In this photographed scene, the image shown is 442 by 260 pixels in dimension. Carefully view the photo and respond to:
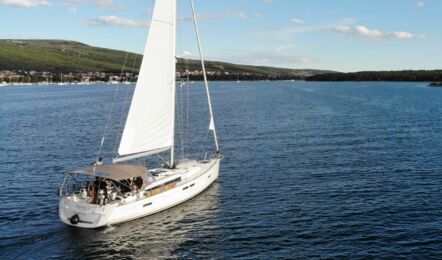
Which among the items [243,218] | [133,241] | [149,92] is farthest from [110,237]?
[149,92]

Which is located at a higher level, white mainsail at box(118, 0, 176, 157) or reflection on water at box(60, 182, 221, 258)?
white mainsail at box(118, 0, 176, 157)

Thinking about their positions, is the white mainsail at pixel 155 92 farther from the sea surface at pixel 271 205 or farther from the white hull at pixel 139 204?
the white hull at pixel 139 204

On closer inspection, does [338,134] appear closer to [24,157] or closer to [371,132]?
[371,132]

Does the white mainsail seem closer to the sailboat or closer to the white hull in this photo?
the sailboat

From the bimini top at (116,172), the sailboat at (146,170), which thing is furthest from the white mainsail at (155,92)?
the bimini top at (116,172)

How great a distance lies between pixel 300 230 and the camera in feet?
111

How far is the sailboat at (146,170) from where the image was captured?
3481 cm

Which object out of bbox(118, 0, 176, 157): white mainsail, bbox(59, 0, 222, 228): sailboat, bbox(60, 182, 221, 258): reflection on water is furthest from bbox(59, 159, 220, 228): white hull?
bbox(118, 0, 176, 157): white mainsail

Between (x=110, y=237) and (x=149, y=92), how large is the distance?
13.1m

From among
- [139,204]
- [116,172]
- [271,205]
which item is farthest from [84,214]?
[271,205]

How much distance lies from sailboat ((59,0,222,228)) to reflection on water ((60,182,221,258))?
83 cm

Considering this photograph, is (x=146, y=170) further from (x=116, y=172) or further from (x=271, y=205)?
(x=271, y=205)

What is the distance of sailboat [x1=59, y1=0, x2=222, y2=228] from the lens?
34812 mm

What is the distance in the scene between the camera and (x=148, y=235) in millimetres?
33844
